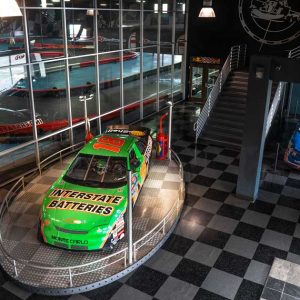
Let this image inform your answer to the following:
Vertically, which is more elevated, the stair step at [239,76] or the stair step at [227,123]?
the stair step at [239,76]

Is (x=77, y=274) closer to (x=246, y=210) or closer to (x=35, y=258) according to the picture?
(x=35, y=258)

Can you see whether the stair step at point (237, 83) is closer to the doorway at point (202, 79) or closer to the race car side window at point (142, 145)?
the doorway at point (202, 79)

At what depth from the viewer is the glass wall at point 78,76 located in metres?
11.1

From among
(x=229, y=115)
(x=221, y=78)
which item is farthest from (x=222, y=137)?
(x=221, y=78)

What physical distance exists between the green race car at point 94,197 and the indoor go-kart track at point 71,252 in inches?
10.1

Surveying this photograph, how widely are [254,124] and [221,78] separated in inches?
256

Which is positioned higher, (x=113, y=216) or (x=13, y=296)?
(x=113, y=216)

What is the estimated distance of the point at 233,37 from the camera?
16609 millimetres

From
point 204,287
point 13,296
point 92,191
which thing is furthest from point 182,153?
point 13,296

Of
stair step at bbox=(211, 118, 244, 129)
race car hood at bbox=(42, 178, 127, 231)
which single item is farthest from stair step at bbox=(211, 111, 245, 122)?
race car hood at bbox=(42, 178, 127, 231)

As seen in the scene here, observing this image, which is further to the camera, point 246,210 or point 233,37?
point 233,37

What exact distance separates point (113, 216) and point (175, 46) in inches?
494

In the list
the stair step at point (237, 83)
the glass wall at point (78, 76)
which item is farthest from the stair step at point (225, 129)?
the glass wall at point (78, 76)

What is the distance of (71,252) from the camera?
664 centimetres
